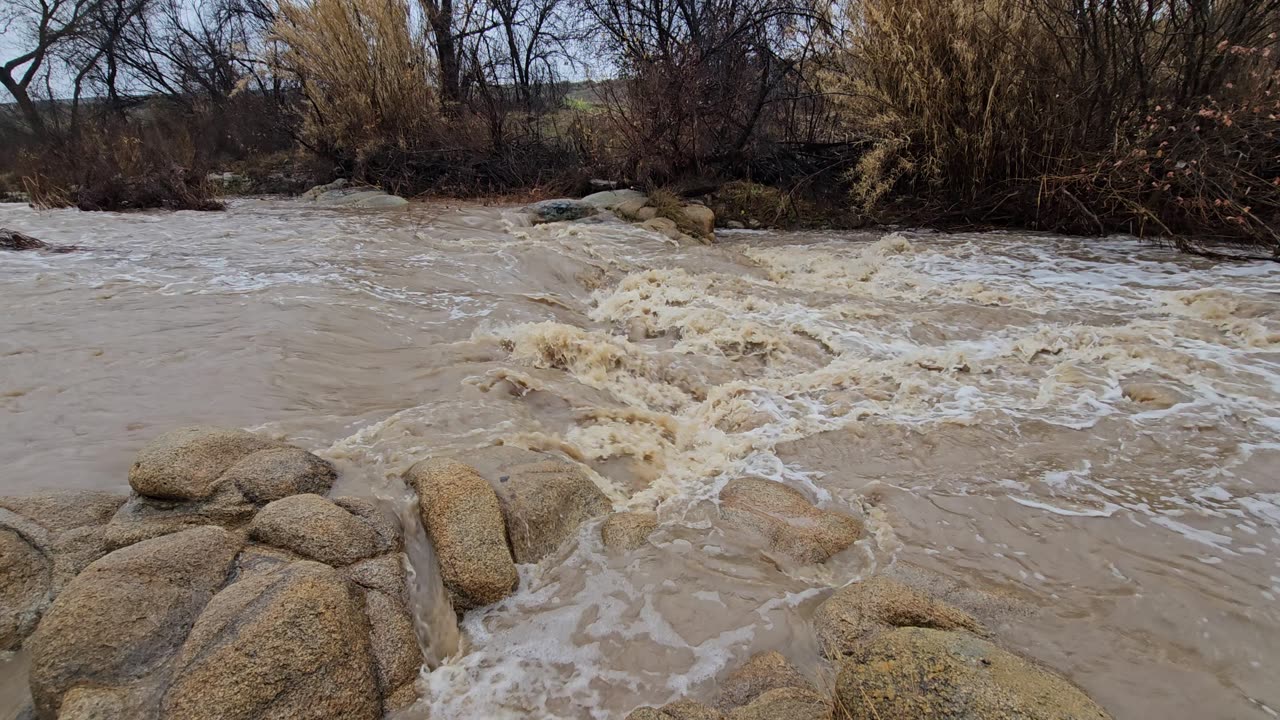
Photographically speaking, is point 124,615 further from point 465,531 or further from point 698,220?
point 698,220

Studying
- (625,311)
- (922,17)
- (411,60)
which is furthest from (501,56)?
(625,311)

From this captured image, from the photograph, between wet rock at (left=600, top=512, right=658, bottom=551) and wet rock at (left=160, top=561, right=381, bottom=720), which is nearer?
wet rock at (left=160, top=561, right=381, bottom=720)

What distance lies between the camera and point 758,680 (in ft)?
6.07

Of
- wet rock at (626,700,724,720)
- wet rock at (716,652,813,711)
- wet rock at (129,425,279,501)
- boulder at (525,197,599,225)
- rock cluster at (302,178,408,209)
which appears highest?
rock cluster at (302,178,408,209)

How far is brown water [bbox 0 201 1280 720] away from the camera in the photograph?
6.61 feet

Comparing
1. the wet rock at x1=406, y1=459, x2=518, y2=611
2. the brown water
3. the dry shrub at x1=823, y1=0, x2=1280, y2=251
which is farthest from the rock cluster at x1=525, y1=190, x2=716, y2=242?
the wet rock at x1=406, y1=459, x2=518, y2=611

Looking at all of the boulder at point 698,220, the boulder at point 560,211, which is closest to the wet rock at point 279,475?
the boulder at point 698,220

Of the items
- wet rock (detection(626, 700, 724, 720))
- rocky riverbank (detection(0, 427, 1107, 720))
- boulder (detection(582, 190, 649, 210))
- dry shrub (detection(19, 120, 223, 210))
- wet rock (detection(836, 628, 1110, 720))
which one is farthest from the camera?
dry shrub (detection(19, 120, 223, 210))

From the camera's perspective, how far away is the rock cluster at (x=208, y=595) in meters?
1.62

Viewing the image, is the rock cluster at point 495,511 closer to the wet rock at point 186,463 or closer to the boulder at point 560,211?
the wet rock at point 186,463

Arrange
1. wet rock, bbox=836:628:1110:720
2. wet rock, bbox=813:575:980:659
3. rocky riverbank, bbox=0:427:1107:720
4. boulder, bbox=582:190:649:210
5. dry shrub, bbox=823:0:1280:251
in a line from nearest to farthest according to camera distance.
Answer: wet rock, bbox=836:628:1110:720, rocky riverbank, bbox=0:427:1107:720, wet rock, bbox=813:575:980:659, dry shrub, bbox=823:0:1280:251, boulder, bbox=582:190:649:210

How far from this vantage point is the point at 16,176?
13000 mm

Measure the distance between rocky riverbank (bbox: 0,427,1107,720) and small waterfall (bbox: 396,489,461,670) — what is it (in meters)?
0.03

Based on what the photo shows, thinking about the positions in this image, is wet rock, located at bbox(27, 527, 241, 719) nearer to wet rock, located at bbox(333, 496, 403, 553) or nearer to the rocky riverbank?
the rocky riverbank
